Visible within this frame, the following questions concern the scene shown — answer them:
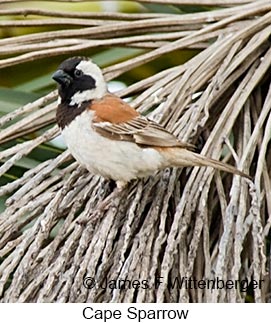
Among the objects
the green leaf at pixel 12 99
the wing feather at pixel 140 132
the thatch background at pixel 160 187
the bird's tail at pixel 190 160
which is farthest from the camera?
the green leaf at pixel 12 99

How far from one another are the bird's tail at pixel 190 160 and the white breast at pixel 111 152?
1.2 inches

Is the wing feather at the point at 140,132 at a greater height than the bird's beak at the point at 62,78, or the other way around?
the bird's beak at the point at 62,78

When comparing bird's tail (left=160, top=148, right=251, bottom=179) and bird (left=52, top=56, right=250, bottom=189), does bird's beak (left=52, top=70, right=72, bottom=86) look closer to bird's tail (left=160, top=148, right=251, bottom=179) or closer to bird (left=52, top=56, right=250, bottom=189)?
bird (left=52, top=56, right=250, bottom=189)

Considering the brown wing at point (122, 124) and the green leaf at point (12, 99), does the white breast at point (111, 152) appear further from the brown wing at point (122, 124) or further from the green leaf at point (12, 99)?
the green leaf at point (12, 99)

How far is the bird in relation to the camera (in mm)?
1870

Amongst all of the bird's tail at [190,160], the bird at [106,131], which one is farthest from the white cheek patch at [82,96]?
the bird's tail at [190,160]

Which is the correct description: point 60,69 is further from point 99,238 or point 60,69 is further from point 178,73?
point 99,238

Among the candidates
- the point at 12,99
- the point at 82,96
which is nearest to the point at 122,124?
the point at 82,96

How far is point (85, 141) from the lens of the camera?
6.35 ft

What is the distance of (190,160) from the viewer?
70.9 inches

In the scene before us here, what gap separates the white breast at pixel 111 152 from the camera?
1.89 meters

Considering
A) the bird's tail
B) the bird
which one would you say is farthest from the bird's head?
the bird's tail

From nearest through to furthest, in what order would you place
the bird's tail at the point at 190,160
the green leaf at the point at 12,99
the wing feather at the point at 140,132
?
1. the bird's tail at the point at 190,160
2. the wing feather at the point at 140,132
3. the green leaf at the point at 12,99

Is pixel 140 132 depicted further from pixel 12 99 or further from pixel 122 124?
pixel 12 99
